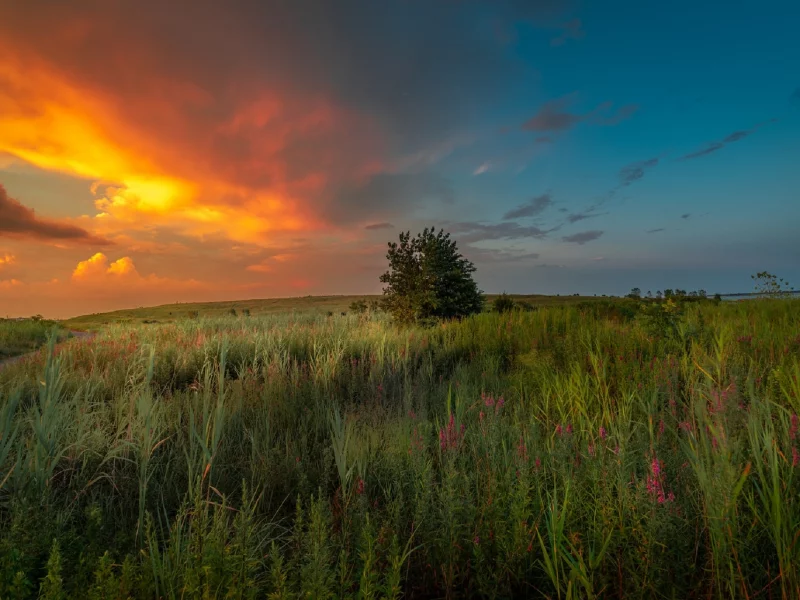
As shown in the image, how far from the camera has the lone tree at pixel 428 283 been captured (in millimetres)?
13797

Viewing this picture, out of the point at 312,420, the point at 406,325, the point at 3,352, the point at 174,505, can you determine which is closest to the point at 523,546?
the point at 174,505

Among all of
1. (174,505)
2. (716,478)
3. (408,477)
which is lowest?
(174,505)

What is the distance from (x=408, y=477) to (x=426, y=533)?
0.85m

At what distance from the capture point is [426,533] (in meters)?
2.24

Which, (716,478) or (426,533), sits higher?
(716,478)

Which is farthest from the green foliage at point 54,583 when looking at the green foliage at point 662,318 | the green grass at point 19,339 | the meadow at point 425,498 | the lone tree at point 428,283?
Answer: the green grass at point 19,339

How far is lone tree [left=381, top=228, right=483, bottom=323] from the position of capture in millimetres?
13797

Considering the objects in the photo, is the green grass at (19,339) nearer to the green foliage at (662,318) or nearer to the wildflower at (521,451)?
the wildflower at (521,451)

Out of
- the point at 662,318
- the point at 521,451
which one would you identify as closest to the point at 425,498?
the point at 521,451

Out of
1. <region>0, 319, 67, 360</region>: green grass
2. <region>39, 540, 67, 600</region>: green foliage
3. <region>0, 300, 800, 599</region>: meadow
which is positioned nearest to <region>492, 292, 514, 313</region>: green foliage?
<region>0, 300, 800, 599</region>: meadow

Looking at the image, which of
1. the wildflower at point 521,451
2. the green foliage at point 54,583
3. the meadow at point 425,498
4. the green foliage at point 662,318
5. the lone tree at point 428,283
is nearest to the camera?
the green foliage at point 54,583

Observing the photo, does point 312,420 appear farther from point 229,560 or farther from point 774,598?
point 774,598

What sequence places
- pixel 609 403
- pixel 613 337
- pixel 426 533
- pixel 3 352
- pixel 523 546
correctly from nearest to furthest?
1. pixel 523 546
2. pixel 426 533
3. pixel 609 403
4. pixel 613 337
5. pixel 3 352

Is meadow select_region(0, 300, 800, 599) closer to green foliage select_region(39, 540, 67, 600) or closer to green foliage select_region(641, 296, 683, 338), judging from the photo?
green foliage select_region(39, 540, 67, 600)
